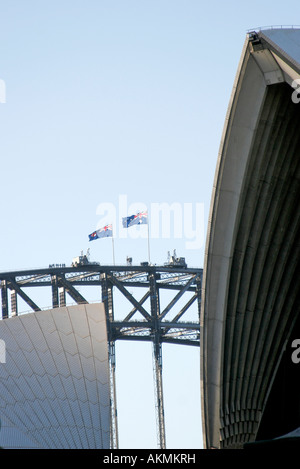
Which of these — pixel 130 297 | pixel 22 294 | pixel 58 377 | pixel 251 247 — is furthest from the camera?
pixel 130 297

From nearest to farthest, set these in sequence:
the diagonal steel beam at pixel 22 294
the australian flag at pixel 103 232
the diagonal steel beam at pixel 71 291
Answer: the diagonal steel beam at pixel 22 294 → the diagonal steel beam at pixel 71 291 → the australian flag at pixel 103 232

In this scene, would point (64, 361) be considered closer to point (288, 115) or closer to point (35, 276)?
point (288, 115)

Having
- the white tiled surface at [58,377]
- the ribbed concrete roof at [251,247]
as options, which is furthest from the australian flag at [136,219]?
the ribbed concrete roof at [251,247]

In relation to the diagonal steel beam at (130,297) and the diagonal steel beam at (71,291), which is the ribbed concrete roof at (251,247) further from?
the diagonal steel beam at (130,297)

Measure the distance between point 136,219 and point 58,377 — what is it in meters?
40.7

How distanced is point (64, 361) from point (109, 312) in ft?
134

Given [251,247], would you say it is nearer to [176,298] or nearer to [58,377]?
[58,377]

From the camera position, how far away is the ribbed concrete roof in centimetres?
A: 3962

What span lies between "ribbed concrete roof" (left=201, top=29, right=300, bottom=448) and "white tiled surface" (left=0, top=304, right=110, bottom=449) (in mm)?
12483

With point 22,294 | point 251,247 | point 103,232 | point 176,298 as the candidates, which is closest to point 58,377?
point 251,247

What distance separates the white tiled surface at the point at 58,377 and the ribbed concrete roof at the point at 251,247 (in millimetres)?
12483

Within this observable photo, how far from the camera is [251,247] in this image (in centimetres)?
4372

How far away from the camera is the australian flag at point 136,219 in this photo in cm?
9594

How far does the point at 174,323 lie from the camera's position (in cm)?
9950
